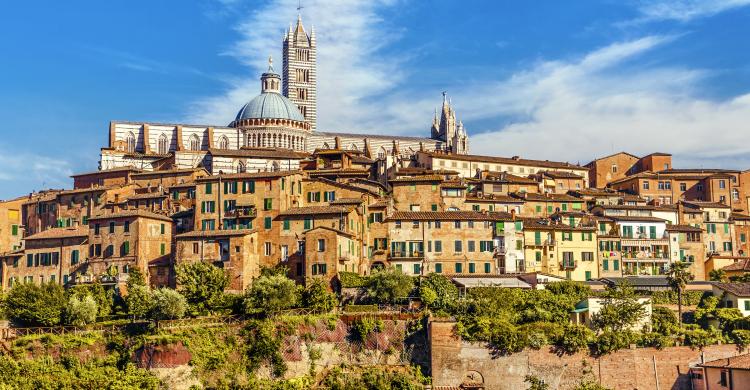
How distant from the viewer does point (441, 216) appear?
7256 centimetres

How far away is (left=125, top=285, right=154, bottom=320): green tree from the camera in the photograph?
60219mm

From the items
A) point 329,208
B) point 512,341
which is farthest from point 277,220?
point 512,341

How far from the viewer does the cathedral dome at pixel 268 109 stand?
120 metres

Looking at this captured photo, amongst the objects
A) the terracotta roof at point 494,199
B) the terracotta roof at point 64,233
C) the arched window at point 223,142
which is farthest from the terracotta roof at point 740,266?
the arched window at point 223,142

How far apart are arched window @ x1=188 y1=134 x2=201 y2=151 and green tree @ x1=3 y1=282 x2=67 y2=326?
56914mm

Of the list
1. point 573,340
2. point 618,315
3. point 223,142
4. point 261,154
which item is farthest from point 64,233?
point 223,142

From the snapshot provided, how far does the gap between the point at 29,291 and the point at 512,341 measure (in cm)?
3158

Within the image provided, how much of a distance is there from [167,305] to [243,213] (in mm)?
13015

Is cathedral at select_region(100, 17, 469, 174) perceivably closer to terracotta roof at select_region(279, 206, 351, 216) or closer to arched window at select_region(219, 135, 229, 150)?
arched window at select_region(219, 135, 229, 150)

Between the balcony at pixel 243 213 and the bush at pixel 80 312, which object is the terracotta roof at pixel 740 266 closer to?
the balcony at pixel 243 213

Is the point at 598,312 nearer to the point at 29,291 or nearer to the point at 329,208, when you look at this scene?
the point at 329,208

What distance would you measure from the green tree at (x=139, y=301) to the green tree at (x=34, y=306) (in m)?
4.72

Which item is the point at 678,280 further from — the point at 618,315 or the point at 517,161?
the point at 517,161

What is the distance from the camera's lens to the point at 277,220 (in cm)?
6981
